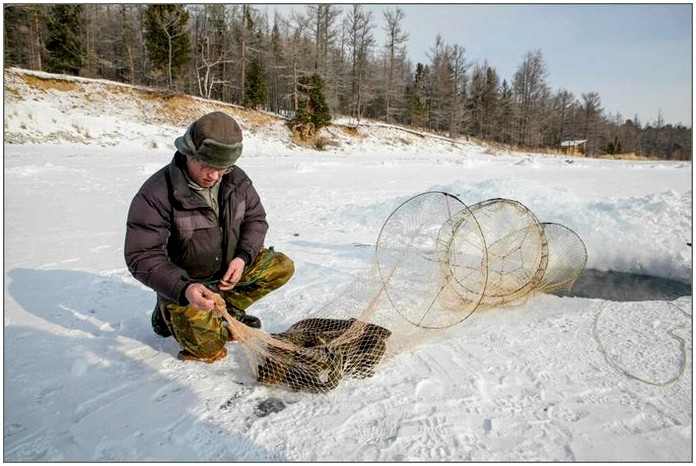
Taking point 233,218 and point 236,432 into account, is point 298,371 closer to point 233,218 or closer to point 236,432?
point 236,432

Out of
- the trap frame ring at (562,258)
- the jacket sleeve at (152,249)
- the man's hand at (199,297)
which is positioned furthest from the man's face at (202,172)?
the trap frame ring at (562,258)

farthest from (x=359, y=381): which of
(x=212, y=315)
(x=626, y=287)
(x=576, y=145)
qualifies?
(x=576, y=145)

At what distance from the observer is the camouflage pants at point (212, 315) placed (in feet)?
8.25

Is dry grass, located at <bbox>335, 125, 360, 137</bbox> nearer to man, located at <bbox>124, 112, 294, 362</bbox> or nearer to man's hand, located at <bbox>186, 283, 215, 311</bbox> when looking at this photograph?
man, located at <bbox>124, 112, 294, 362</bbox>

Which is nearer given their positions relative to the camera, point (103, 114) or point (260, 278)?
point (260, 278)

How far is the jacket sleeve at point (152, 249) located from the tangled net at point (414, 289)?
0.31 metres

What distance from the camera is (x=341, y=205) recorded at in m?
8.48

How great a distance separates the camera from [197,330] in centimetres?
253

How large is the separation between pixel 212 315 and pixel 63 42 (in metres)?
36.1

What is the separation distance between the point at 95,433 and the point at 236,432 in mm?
730

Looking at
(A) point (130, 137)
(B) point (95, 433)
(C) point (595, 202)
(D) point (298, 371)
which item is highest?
(A) point (130, 137)

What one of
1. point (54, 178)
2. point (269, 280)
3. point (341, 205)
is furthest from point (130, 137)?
point (269, 280)

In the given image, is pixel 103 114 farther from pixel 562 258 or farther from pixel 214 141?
pixel 562 258

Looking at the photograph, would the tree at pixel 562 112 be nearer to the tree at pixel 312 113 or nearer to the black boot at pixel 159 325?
the tree at pixel 312 113
